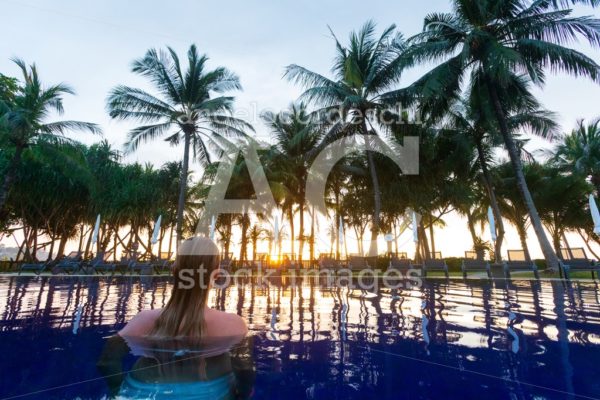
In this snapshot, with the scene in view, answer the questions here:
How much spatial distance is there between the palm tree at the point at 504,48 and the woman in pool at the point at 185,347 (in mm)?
14925

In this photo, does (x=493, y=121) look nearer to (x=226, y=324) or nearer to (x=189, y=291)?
(x=226, y=324)

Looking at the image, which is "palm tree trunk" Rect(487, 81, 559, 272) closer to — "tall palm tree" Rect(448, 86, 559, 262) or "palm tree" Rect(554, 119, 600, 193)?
"tall palm tree" Rect(448, 86, 559, 262)

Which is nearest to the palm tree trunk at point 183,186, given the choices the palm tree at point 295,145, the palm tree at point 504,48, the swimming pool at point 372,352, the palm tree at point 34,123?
the palm tree at point 34,123

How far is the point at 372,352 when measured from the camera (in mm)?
2963

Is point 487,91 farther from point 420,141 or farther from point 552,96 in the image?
point 420,141

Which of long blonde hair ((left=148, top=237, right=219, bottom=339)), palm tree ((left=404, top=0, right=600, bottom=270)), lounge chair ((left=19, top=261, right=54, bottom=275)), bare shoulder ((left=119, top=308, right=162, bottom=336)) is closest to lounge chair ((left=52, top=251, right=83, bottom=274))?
lounge chair ((left=19, top=261, right=54, bottom=275))

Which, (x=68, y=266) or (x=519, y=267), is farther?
(x=68, y=266)

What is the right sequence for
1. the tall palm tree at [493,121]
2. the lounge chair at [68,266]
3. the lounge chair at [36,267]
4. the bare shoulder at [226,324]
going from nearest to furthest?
the bare shoulder at [226,324] → the lounge chair at [68,266] → the lounge chair at [36,267] → the tall palm tree at [493,121]

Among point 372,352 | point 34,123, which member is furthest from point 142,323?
point 34,123

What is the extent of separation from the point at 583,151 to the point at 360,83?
20.6 meters

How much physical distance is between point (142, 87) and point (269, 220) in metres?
13.4

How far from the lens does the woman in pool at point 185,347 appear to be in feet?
6.78

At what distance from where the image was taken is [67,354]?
2824mm

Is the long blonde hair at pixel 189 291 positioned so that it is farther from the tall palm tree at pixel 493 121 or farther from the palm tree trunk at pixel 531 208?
the tall palm tree at pixel 493 121
